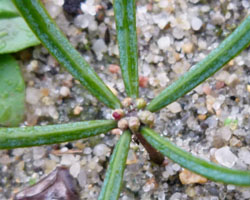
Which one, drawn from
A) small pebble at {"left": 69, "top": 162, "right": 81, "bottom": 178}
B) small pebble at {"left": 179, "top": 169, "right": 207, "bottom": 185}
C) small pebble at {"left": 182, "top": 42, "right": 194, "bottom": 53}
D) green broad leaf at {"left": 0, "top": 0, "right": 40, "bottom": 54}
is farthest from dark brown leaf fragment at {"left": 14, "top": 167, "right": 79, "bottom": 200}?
small pebble at {"left": 182, "top": 42, "right": 194, "bottom": 53}

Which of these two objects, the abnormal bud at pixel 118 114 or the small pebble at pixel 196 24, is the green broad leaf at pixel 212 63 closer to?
the abnormal bud at pixel 118 114

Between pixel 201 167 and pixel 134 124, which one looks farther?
pixel 134 124

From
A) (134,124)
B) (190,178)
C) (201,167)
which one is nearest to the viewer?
(201,167)

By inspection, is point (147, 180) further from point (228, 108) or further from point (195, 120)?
point (228, 108)

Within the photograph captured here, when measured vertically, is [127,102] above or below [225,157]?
above

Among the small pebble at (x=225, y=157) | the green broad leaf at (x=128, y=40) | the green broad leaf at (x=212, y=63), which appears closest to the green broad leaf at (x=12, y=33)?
the green broad leaf at (x=128, y=40)

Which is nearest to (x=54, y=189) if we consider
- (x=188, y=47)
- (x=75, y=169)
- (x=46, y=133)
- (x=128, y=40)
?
(x=75, y=169)

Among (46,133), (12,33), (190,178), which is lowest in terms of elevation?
(190,178)

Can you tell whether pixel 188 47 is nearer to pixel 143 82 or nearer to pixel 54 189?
pixel 143 82
